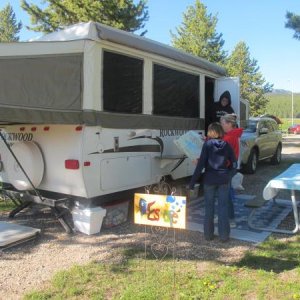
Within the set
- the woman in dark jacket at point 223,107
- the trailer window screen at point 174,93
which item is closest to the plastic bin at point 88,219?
the trailer window screen at point 174,93

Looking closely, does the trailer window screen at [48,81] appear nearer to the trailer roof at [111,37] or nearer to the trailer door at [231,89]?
the trailer roof at [111,37]

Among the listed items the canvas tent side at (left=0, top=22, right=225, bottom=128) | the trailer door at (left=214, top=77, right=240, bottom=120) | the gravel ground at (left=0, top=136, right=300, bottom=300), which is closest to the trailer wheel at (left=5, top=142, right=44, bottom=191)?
the gravel ground at (left=0, top=136, right=300, bottom=300)

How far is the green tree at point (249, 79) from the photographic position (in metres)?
38.9

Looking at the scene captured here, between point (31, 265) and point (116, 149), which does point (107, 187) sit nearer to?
point (116, 149)

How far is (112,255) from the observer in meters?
5.04

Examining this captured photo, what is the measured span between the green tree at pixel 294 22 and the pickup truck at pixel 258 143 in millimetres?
2912

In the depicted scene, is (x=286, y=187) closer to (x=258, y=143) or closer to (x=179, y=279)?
(x=179, y=279)

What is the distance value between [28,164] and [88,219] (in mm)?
1178

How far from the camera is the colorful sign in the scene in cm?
421

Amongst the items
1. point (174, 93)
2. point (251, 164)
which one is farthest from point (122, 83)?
point (251, 164)

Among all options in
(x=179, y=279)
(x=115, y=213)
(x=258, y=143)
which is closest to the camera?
(x=179, y=279)

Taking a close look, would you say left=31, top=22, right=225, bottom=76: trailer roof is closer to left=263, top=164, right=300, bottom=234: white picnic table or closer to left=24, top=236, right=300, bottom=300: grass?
left=263, top=164, right=300, bottom=234: white picnic table

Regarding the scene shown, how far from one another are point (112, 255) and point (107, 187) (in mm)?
1091

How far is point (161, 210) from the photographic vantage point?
4324 millimetres
